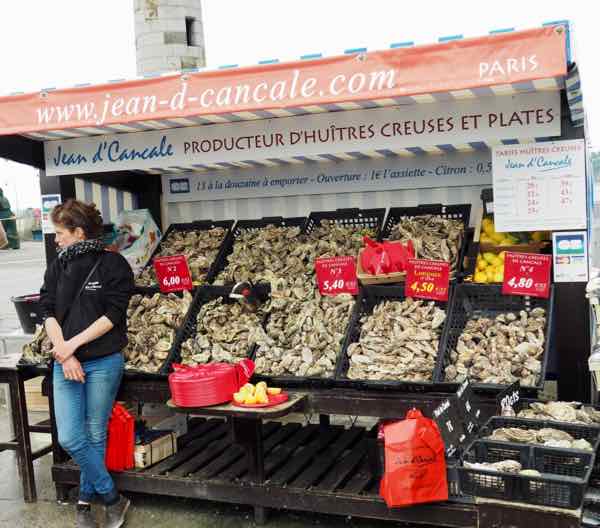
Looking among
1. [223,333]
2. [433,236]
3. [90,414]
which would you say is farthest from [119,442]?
[433,236]

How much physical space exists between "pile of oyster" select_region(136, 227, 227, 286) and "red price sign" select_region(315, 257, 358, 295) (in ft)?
3.63

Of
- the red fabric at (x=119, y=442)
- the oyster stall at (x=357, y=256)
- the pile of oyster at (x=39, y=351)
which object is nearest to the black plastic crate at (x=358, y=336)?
the oyster stall at (x=357, y=256)

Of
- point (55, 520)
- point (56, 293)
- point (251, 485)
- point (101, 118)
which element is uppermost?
point (101, 118)

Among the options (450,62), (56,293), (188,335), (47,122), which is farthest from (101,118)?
(450,62)

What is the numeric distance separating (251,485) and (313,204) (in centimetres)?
248

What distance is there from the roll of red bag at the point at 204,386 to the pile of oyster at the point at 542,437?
1.46 metres

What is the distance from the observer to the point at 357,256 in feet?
15.9

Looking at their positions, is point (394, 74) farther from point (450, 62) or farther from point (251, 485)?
point (251, 485)

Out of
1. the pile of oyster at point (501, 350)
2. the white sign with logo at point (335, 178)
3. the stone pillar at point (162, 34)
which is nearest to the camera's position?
the pile of oyster at point (501, 350)

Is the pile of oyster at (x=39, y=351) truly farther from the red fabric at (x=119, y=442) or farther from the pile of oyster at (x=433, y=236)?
the pile of oyster at (x=433, y=236)

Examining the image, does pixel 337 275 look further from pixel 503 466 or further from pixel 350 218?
pixel 503 466

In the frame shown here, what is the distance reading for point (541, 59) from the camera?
10.4ft

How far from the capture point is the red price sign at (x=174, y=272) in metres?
5.04

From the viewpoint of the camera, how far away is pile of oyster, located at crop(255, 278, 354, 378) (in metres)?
4.18
